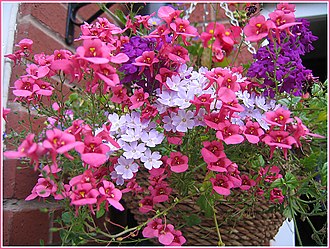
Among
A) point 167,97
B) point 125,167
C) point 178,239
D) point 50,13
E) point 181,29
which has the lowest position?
point 178,239

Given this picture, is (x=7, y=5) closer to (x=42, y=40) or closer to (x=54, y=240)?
(x=42, y=40)

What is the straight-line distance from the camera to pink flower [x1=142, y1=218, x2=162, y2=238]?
59 cm

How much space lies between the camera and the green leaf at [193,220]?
64cm

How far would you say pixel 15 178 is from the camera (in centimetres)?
78

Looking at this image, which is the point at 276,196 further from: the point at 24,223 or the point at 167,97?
the point at 24,223

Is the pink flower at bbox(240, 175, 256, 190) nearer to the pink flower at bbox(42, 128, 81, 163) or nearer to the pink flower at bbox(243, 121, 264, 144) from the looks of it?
the pink flower at bbox(243, 121, 264, 144)

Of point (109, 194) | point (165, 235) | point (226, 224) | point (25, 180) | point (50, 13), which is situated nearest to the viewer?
point (109, 194)

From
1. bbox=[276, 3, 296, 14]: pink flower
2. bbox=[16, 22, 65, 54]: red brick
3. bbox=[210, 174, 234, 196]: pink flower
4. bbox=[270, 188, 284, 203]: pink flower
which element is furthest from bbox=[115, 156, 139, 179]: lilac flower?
bbox=[16, 22, 65, 54]: red brick

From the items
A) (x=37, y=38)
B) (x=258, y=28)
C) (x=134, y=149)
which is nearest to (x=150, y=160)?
(x=134, y=149)

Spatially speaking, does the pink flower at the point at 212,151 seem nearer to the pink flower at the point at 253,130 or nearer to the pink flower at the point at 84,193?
the pink flower at the point at 253,130

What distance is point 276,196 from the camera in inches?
24.7

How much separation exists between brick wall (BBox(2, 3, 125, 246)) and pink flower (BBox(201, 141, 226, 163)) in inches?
12.6

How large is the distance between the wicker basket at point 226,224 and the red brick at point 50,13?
1.56 ft

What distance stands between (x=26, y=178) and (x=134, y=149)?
35 centimetres
